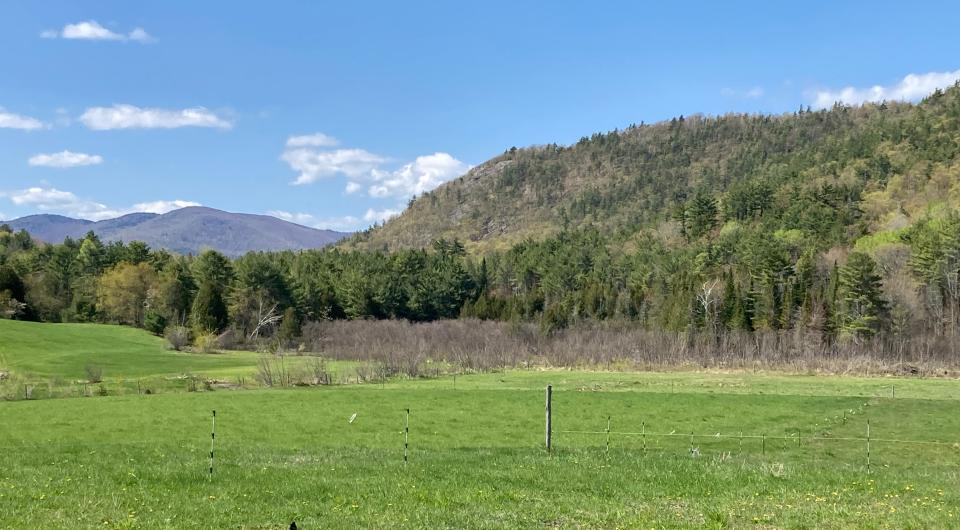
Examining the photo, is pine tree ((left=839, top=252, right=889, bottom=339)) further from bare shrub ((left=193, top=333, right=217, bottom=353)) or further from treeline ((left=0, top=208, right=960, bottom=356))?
bare shrub ((left=193, top=333, right=217, bottom=353))

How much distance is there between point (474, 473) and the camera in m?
16.6

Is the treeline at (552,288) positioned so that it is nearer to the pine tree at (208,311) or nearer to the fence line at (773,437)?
the pine tree at (208,311)

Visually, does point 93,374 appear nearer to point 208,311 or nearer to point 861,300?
point 208,311

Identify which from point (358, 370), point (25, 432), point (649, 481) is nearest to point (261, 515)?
point (649, 481)

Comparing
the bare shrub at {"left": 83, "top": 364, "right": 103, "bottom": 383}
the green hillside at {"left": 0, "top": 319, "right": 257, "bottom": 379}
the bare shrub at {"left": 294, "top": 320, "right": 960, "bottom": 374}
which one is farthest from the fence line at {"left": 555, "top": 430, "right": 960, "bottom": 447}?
the green hillside at {"left": 0, "top": 319, "right": 257, "bottom": 379}

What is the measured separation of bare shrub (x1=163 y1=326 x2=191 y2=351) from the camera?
10643cm

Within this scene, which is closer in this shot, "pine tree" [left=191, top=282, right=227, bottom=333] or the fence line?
the fence line

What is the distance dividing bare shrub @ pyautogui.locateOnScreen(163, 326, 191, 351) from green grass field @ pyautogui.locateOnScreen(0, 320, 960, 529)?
63.5 meters

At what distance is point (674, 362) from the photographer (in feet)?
295

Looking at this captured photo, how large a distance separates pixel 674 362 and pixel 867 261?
30222 mm

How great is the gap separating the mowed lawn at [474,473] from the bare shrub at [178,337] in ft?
215

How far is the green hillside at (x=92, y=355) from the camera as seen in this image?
76000 mm

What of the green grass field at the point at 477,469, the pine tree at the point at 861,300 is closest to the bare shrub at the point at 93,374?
the green grass field at the point at 477,469

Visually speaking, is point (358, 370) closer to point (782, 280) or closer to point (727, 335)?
point (727, 335)
